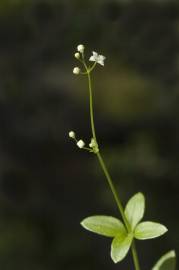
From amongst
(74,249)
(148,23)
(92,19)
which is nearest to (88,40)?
(92,19)

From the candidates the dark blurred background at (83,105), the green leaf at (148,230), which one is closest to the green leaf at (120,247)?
the green leaf at (148,230)

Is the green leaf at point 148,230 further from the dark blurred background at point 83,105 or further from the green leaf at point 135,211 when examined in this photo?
the dark blurred background at point 83,105

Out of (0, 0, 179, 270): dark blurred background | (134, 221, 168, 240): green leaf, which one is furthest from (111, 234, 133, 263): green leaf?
(0, 0, 179, 270): dark blurred background

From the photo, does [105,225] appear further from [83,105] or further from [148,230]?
[83,105]

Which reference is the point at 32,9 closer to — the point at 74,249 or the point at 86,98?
the point at 86,98

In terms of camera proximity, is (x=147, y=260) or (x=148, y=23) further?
(x=148, y=23)
